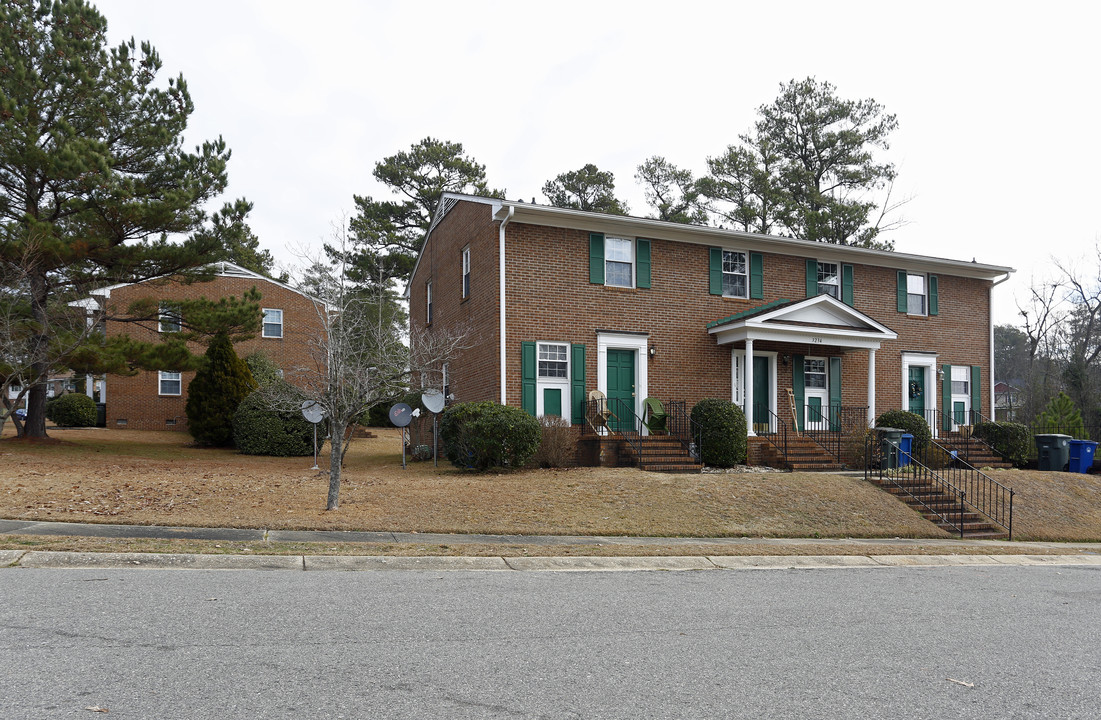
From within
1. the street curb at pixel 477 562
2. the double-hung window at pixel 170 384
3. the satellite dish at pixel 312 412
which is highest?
the double-hung window at pixel 170 384

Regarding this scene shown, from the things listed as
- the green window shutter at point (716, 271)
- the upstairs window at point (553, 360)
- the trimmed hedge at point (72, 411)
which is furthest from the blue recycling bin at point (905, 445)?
the trimmed hedge at point (72, 411)

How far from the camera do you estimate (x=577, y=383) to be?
1889cm

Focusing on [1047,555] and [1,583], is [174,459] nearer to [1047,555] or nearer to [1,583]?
[1,583]

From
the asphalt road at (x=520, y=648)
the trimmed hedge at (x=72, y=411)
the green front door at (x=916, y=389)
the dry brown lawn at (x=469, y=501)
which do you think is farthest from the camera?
the trimmed hedge at (x=72, y=411)

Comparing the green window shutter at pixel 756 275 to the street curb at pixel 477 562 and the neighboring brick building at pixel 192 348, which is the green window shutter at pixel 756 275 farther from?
the neighboring brick building at pixel 192 348

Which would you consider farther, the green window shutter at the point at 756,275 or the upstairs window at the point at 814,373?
the upstairs window at the point at 814,373

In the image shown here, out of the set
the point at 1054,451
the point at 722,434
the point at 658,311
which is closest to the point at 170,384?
the point at 658,311

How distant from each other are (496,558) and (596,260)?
11.0 meters

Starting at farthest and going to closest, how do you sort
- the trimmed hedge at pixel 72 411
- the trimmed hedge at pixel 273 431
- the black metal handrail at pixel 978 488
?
the trimmed hedge at pixel 72 411, the trimmed hedge at pixel 273 431, the black metal handrail at pixel 978 488

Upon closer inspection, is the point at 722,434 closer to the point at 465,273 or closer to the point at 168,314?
the point at 465,273

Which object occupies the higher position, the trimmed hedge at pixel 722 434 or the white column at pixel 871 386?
the white column at pixel 871 386

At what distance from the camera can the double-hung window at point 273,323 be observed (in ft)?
107

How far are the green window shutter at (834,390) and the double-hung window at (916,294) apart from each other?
11.4ft

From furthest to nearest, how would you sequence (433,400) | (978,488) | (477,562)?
(433,400) → (978,488) → (477,562)
